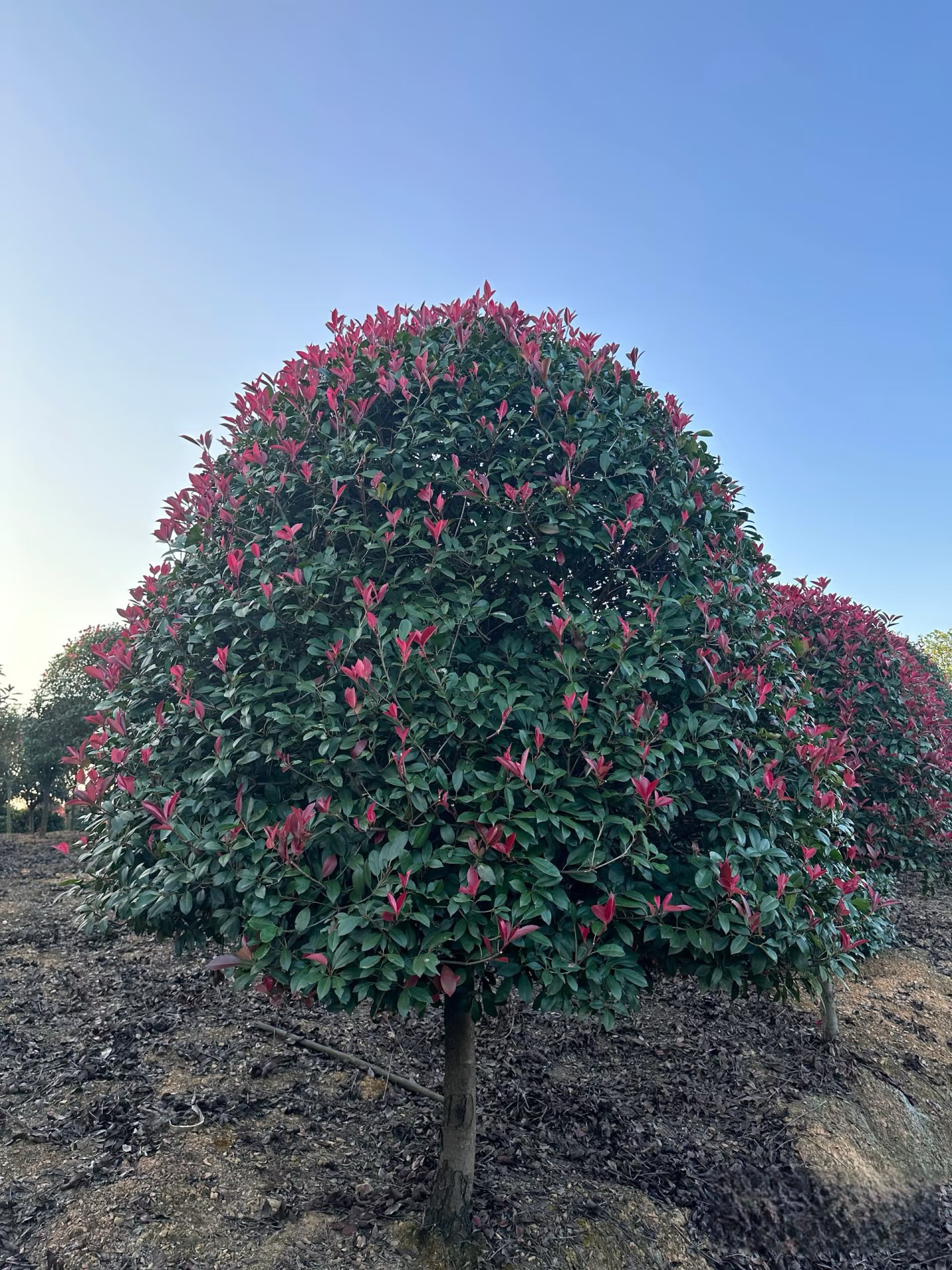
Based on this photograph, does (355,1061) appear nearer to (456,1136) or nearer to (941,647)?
(456,1136)

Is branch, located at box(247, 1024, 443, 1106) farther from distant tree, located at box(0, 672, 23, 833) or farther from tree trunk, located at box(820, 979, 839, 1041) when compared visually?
distant tree, located at box(0, 672, 23, 833)

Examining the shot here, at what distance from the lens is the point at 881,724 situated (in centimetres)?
756

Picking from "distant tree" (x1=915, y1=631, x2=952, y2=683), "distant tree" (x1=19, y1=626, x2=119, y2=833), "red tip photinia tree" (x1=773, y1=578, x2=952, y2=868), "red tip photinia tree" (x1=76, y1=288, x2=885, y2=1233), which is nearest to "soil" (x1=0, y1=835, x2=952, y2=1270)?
"red tip photinia tree" (x1=76, y1=288, x2=885, y2=1233)

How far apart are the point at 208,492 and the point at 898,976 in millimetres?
8063

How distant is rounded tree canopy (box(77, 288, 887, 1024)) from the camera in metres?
2.89

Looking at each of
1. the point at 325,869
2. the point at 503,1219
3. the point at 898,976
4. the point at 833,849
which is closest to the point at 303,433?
the point at 325,869


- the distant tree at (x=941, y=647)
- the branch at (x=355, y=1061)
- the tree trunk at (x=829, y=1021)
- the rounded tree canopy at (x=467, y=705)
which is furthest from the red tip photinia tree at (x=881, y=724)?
the distant tree at (x=941, y=647)

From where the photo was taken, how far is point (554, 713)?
3180mm

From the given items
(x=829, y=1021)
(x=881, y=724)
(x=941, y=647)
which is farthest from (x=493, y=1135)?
(x=941, y=647)

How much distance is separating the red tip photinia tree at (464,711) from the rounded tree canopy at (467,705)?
0.05 feet

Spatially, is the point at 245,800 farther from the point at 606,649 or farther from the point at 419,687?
the point at 606,649

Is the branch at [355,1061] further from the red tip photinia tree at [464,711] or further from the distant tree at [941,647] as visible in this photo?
the distant tree at [941,647]

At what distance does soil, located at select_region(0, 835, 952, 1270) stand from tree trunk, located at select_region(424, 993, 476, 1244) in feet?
0.49

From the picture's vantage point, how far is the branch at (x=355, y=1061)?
4.45 meters
